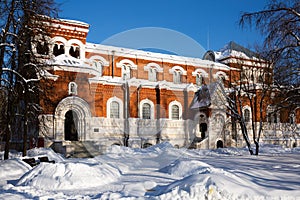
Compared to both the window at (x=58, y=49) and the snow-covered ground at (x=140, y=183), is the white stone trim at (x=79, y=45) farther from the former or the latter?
the snow-covered ground at (x=140, y=183)

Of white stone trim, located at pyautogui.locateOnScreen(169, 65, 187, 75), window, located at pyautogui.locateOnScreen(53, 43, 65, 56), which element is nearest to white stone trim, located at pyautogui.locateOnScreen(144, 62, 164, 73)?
white stone trim, located at pyautogui.locateOnScreen(169, 65, 187, 75)

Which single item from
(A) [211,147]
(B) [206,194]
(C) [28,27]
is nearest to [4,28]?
(C) [28,27]

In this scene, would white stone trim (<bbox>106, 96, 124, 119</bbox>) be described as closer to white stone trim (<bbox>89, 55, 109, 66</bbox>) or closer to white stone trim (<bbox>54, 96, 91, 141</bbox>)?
white stone trim (<bbox>54, 96, 91, 141</bbox>)

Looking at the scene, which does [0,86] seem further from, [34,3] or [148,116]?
[148,116]

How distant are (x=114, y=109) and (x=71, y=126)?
12.6 ft

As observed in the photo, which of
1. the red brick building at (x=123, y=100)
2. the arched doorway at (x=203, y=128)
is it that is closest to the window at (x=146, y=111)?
the red brick building at (x=123, y=100)

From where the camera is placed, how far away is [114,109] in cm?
2569

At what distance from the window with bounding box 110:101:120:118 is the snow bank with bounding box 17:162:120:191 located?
576 inches

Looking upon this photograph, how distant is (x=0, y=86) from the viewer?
476 inches

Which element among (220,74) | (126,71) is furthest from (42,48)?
(220,74)

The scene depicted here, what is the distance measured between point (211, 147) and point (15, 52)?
706 inches

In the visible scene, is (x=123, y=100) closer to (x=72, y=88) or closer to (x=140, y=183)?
(x=72, y=88)

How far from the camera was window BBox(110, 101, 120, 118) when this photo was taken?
25506mm

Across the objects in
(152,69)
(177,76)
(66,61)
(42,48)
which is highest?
(152,69)
